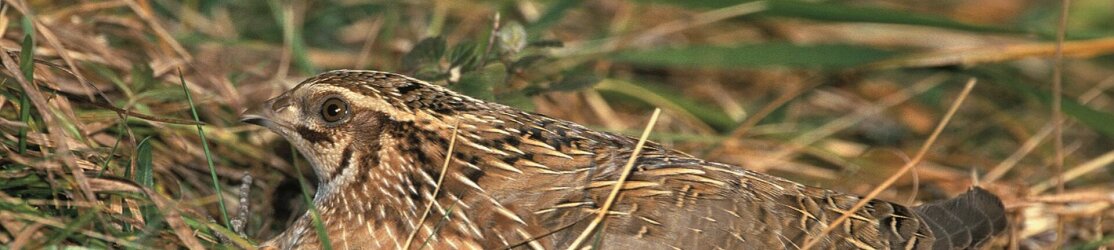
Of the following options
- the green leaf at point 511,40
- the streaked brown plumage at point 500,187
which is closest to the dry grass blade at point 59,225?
the streaked brown plumage at point 500,187

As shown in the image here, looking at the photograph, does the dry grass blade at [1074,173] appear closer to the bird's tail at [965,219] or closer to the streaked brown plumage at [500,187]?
the bird's tail at [965,219]

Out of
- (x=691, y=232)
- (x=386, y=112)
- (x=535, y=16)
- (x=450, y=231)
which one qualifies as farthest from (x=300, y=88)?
(x=535, y=16)

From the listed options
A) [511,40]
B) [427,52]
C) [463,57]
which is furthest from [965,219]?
[427,52]

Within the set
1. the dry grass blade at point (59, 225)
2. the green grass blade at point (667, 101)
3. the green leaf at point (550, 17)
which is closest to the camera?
the dry grass blade at point (59, 225)

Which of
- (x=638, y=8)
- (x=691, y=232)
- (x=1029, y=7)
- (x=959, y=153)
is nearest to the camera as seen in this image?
(x=691, y=232)

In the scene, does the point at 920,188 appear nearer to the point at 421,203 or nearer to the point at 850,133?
the point at 850,133

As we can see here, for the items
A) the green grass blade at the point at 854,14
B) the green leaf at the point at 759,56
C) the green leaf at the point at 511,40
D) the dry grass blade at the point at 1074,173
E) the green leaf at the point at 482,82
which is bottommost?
the green leaf at the point at 482,82

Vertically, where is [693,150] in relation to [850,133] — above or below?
below
